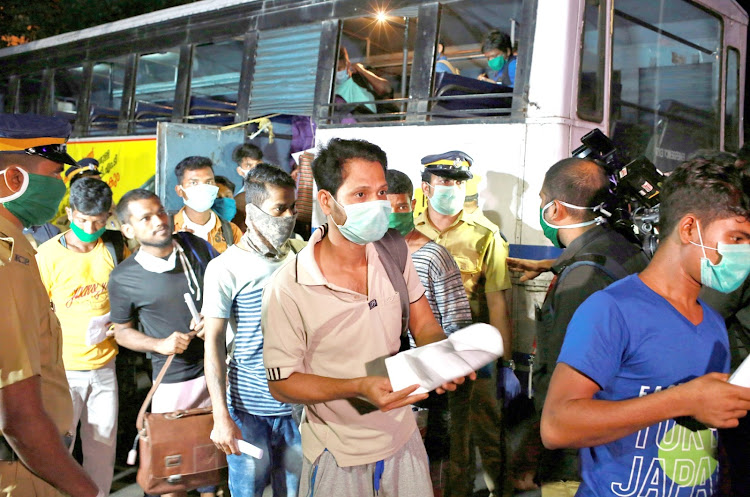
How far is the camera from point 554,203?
3.34 meters

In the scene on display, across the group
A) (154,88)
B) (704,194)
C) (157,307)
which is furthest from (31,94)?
(704,194)

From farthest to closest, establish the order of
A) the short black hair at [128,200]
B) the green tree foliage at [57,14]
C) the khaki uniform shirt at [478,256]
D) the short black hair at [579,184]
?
the green tree foliage at [57,14] < the khaki uniform shirt at [478,256] < the short black hair at [128,200] < the short black hair at [579,184]

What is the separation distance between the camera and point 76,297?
4332 mm

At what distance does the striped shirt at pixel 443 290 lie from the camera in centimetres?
385

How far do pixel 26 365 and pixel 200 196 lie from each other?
3.68 meters

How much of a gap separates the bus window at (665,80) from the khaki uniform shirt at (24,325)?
15.3ft

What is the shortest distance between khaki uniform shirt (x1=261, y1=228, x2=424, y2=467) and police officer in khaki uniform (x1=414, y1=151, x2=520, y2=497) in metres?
2.20

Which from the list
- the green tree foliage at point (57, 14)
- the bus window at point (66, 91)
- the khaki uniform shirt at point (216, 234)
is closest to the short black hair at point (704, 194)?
the khaki uniform shirt at point (216, 234)

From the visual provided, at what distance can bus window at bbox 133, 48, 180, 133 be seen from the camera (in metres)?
8.02

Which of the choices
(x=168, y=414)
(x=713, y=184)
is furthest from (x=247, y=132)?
(x=713, y=184)

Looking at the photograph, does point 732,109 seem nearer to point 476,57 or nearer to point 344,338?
point 476,57

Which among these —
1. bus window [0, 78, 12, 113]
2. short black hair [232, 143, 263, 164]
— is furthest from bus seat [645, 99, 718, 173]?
bus window [0, 78, 12, 113]

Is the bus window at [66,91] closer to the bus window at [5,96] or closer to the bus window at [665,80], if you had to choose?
the bus window at [5,96]

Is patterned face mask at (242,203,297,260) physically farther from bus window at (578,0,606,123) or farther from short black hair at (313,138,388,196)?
bus window at (578,0,606,123)
